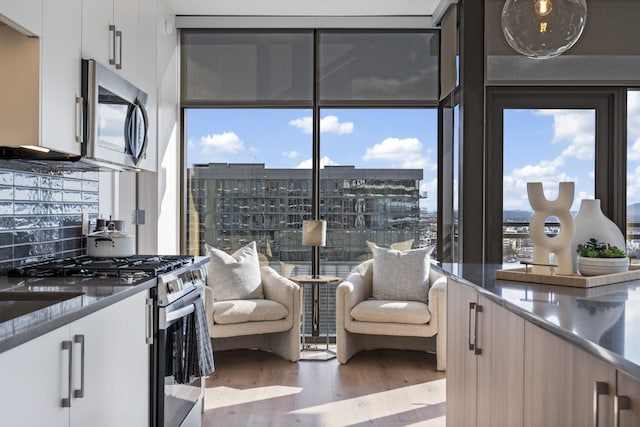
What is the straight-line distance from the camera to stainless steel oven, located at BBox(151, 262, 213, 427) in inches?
105

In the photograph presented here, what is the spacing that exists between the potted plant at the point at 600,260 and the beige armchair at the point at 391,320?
7.39 ft

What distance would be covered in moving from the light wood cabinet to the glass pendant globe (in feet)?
3.23

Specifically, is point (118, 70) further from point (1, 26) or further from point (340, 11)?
point (340, 11)

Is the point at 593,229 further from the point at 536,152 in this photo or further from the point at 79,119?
the point at 536,152

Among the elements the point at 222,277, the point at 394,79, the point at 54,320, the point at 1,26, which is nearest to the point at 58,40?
the point at 1,26

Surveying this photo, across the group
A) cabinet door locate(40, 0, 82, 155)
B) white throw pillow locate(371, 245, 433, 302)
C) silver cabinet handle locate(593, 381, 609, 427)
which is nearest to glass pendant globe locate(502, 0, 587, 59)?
silver cabinet handle locate(593, 381, 609, 427)

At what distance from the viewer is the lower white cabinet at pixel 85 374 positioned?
148cm

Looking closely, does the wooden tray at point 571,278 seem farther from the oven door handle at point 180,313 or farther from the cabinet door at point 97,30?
the cabinet door at point 97,30

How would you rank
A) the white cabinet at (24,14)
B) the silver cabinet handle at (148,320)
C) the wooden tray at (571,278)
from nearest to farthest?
the white cabinet at (24,14), the wooden tray at (571,278), the silver cabinet handle at (148,320)

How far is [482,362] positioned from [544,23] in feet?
4.17

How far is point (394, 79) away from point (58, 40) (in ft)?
11.7

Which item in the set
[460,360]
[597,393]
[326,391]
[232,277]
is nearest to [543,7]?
[460,360]

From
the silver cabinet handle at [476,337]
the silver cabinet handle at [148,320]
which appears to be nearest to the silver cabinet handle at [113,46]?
the silver cabinet handle at [148,320]

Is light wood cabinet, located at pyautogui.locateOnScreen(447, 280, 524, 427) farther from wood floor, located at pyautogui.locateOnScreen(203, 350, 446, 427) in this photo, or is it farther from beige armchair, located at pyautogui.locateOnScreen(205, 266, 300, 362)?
beige armchair, located at pyautogui.locateOnScreen(205, 266, 300, 362)
